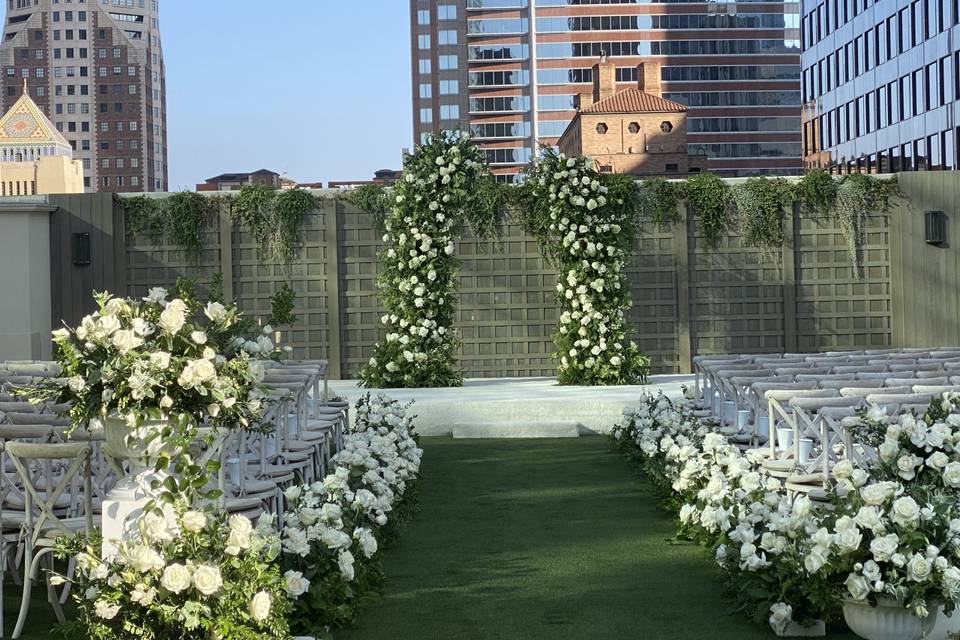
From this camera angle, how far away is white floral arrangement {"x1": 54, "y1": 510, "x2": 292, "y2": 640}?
16.0 ft

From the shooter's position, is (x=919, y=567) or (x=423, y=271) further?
(x=423, y=271)

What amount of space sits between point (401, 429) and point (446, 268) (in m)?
6.70

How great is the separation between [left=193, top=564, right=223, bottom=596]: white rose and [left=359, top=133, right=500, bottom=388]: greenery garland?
1218 cm

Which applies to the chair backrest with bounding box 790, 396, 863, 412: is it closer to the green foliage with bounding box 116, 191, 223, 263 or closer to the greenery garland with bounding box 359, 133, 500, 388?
the greenery garland with bounding box 359, 133, 500, 388

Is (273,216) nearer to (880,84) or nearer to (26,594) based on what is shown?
(26,594)

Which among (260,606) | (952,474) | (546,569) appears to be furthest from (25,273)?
(952,474)

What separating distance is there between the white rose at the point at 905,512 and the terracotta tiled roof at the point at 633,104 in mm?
73229

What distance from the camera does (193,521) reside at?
16.1 feet

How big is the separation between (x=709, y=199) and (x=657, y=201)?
28.9 inches

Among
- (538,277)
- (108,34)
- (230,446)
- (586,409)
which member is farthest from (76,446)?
(108,34)

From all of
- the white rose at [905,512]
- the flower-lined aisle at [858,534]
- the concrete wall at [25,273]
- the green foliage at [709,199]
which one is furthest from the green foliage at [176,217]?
the white rose at [905,512]

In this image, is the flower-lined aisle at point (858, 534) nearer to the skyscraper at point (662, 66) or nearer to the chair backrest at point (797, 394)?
the chair backrest at point (797, 394)

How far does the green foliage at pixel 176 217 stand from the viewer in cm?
1850

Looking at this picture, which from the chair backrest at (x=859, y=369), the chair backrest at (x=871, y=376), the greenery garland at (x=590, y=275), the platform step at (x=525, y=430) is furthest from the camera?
the greenery garland at (x=590, y=275)
